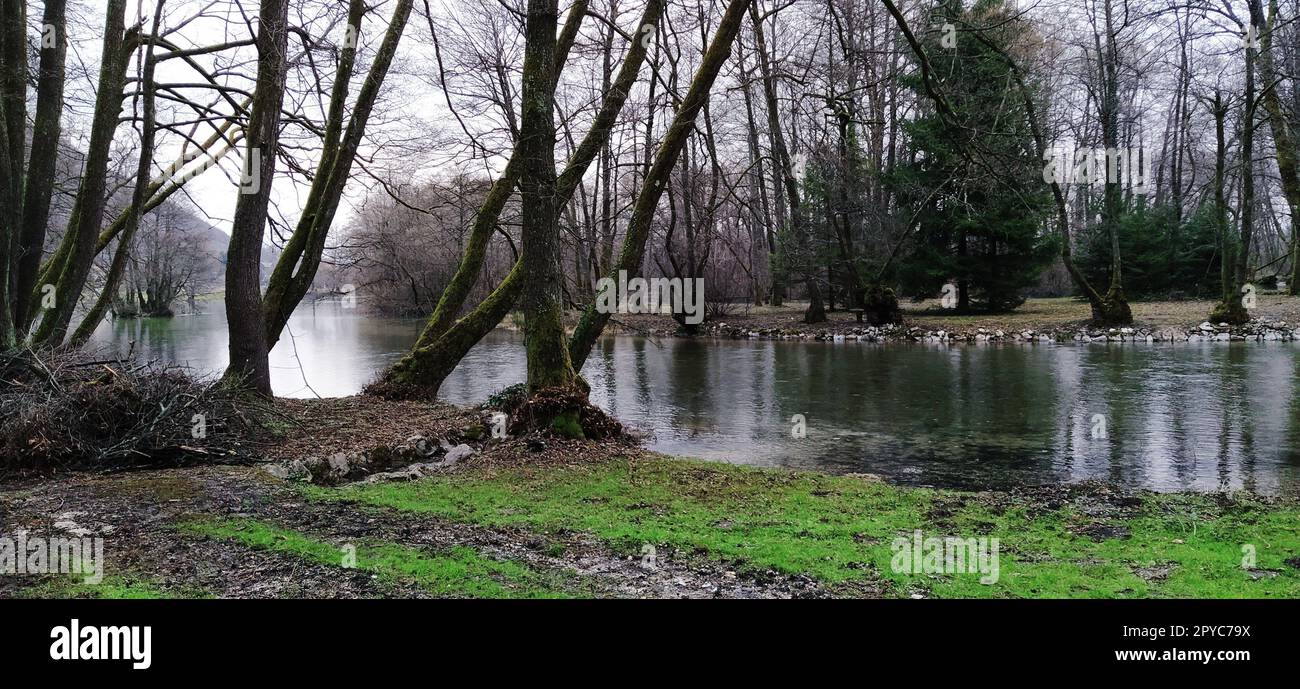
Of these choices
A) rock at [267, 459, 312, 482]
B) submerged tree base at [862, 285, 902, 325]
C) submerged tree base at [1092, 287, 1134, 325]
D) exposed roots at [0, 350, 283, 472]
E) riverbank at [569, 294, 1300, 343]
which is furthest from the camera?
submerged tree base at [862, 285, 902, 325]

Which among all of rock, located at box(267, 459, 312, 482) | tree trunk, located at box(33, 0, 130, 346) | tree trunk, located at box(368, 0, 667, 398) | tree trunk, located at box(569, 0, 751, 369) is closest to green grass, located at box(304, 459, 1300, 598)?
rock, located at box(267, 459, 312, 482)

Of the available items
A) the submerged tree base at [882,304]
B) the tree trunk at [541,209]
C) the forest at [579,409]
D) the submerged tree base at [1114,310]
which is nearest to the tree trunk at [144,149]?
the forest at [579,409]

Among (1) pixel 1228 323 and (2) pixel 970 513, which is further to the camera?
(1) pixel 1228 323

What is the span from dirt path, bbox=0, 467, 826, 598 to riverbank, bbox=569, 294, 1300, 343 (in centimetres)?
1296

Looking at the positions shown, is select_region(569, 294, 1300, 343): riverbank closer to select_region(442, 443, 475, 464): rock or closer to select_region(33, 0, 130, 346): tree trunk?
select_region(442, 443, 475, 464): rock

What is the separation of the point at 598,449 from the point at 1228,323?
64.4 ft

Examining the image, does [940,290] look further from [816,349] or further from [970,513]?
[970,513]

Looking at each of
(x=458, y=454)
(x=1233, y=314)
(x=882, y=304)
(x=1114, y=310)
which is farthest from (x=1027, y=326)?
(x=458, y=454)

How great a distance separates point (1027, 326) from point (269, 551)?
886 inches

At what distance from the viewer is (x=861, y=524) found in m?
5.38

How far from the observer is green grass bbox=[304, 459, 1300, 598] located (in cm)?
403

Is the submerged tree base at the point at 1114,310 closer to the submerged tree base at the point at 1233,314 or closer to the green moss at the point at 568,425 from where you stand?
the submerged tree base at the point at 1233,314
